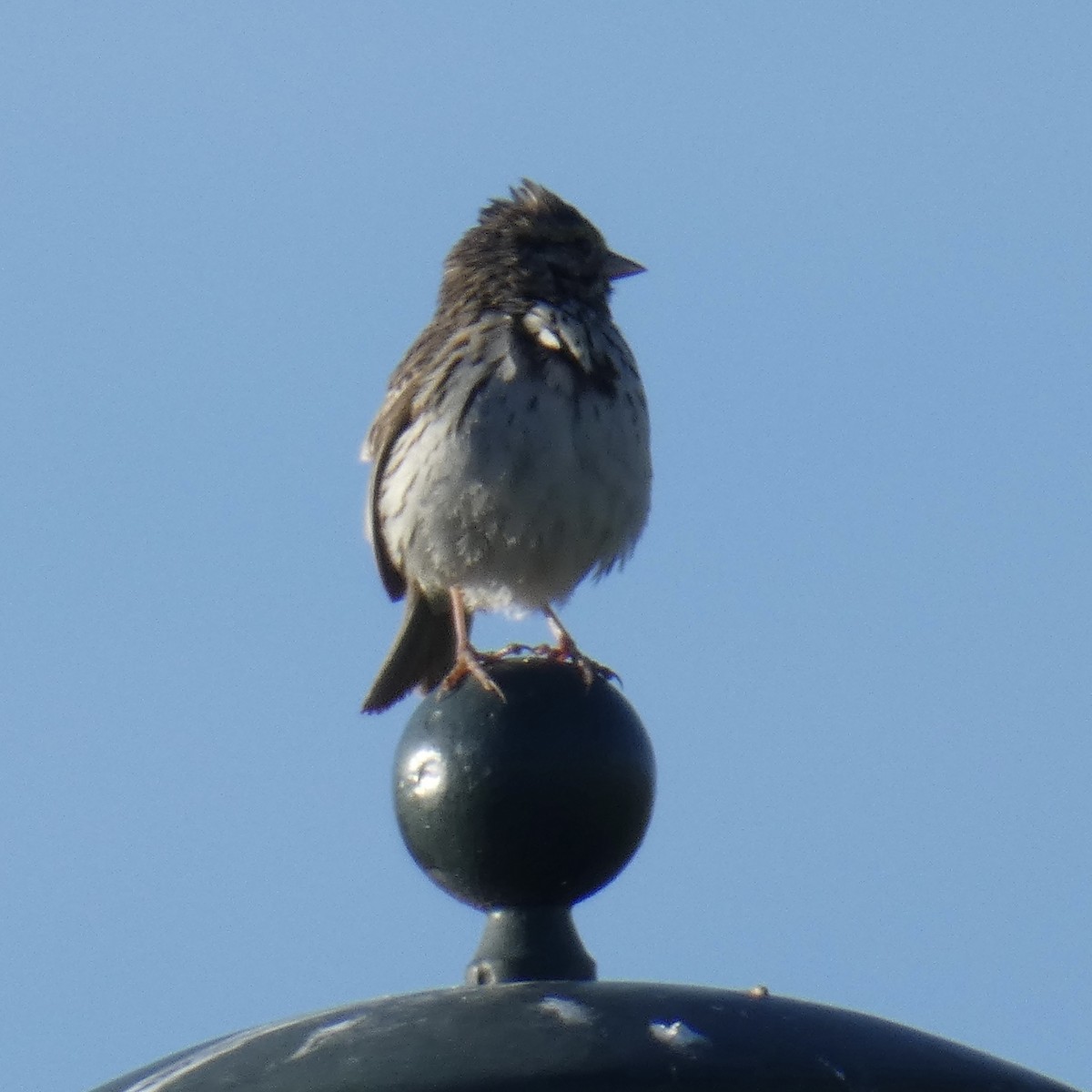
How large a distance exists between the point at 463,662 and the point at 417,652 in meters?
2.57

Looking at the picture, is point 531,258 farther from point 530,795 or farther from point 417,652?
point 530,795

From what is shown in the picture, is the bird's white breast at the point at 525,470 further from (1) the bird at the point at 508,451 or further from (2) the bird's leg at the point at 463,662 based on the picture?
(2) the bird's leg at the point at 463,662

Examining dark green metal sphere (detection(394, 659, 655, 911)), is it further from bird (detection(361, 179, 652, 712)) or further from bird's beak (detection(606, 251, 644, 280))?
bird's beak (detection(606, 251, 644, 280))

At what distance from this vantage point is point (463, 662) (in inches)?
202

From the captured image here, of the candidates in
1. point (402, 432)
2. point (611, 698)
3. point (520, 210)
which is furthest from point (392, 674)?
point (611, 698)

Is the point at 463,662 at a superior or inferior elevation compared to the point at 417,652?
inferior

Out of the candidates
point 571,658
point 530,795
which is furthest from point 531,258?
point 530,795

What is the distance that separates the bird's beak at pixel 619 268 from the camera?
7.90 meters

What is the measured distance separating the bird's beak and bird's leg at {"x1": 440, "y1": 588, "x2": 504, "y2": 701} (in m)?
1.51

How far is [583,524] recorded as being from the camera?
6785 mm

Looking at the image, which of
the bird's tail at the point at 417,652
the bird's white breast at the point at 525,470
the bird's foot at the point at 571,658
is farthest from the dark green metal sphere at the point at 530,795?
the bird's tail at the point at 417,652

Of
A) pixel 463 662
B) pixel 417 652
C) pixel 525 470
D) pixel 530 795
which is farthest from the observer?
pixel 417 652

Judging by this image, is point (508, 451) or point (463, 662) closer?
point (463, 662)

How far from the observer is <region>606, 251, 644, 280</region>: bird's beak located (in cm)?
790
